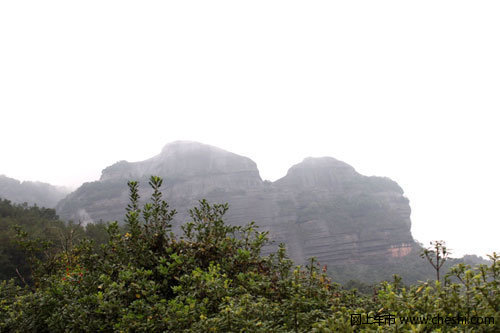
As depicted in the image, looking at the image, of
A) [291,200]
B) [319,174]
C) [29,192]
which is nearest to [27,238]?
[291,200]

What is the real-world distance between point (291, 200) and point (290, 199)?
758 millimetres

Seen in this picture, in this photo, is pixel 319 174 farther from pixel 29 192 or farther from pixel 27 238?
pixel 27 238

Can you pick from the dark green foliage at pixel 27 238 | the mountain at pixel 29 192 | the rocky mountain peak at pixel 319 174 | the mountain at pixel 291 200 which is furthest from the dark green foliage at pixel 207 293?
the mountain at pixel 29 192

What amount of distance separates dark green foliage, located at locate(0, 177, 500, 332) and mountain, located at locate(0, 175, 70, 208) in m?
158

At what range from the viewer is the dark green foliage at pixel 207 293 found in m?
2.32

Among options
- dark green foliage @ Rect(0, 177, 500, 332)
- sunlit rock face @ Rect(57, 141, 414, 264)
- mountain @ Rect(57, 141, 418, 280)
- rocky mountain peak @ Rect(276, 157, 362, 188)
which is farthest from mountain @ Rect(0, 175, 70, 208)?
dark green foliage @ Rect(0, 177, 500, 332)

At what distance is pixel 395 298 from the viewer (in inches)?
96.4

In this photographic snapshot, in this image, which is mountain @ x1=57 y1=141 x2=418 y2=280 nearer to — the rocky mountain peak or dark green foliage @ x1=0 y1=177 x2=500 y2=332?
the rocky mountain peak

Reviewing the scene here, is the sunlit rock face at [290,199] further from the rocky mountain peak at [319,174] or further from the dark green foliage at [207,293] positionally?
the dark green foliage at [207,293]

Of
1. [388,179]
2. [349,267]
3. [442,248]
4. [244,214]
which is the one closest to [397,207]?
[388,179]

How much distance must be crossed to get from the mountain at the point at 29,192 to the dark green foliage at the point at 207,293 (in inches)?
6232

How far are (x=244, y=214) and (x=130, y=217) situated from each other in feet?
413

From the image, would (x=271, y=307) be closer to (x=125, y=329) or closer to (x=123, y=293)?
(x=125, y=329)

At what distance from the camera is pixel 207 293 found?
3443mm
